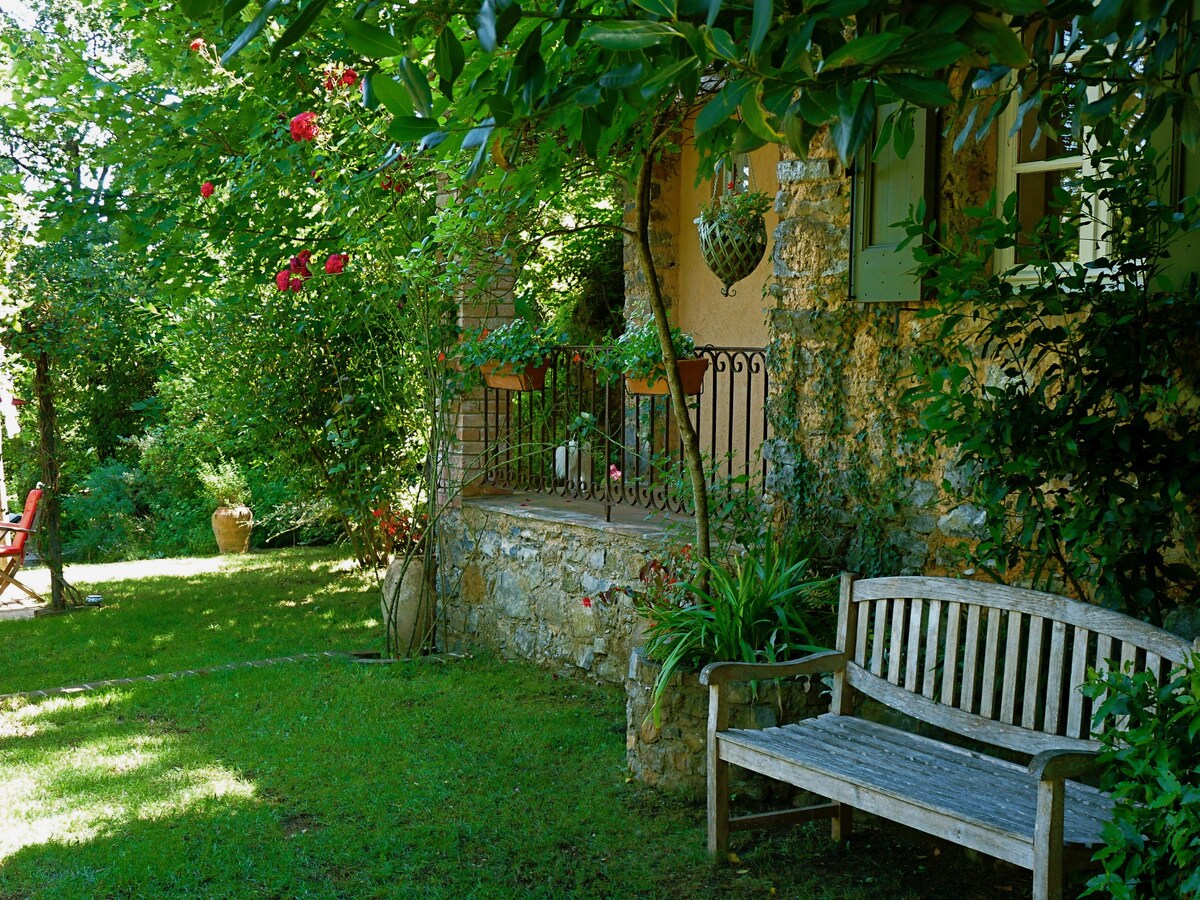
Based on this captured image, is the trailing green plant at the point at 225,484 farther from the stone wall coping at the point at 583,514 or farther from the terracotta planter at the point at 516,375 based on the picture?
the terracotta planter at the point at 516,375

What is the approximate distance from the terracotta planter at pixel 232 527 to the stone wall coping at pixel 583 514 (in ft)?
20.2

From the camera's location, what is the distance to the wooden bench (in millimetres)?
2842

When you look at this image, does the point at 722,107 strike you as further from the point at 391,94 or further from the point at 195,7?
the point at 195,7

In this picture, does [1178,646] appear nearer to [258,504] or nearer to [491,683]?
[491,683]

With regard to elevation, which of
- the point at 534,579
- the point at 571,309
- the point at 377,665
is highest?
the point at 571,309

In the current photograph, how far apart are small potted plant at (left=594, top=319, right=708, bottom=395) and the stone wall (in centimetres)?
74

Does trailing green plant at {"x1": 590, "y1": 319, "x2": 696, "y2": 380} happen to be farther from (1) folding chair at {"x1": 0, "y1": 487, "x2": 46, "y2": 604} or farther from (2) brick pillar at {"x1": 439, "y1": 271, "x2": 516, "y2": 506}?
(1) folding chair at {"x1": 0, "y1": 487, "x2": 46, "y2": 604}

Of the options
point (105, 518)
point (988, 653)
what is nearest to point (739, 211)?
point (988, 653)

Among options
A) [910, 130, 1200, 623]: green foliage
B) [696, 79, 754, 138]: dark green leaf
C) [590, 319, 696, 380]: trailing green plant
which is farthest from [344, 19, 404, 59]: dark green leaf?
[590, 319, 696, 380]: trailing green plant

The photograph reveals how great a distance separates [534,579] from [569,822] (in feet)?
8.05

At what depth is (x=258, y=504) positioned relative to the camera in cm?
1277

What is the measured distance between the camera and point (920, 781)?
3.18 metres

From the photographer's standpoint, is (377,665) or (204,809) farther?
(377,665)

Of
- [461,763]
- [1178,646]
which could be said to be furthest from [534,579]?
[1178,646]
